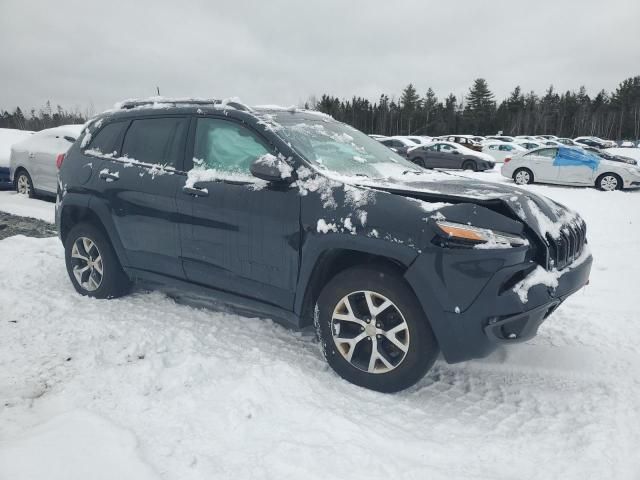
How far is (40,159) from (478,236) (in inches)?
390

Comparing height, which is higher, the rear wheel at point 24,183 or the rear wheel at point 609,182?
the rear wheel at point 609,182

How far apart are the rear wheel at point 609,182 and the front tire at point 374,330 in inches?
533

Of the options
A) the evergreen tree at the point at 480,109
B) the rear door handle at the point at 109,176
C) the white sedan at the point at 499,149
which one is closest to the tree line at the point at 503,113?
the evergreen tree at the point at 480,109

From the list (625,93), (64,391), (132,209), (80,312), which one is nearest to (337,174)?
(132,209)

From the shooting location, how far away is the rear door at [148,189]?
3.76m

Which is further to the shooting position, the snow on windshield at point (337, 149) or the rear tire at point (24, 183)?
the rear tire at point (24, 183)

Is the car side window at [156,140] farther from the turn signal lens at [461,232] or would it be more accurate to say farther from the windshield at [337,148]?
the turn signal lens at [461,232]

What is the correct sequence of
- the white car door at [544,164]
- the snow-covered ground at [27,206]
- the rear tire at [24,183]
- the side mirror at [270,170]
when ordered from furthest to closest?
the white car door at [544,164], the rear tire at [24,183], the snow-covered ground at [27,206], the side mirror at [270,170]

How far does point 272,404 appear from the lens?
270cm

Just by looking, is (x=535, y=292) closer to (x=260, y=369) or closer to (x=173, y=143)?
(x=260, y=369)

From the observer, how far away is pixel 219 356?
3.29m

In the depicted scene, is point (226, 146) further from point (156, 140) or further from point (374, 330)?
point (374, 330)

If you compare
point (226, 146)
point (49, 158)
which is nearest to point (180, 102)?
point (226, 146)

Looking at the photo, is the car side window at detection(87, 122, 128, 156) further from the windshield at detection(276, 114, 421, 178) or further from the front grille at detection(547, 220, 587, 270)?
the front grille at detection(547, 220, 587, 270)
